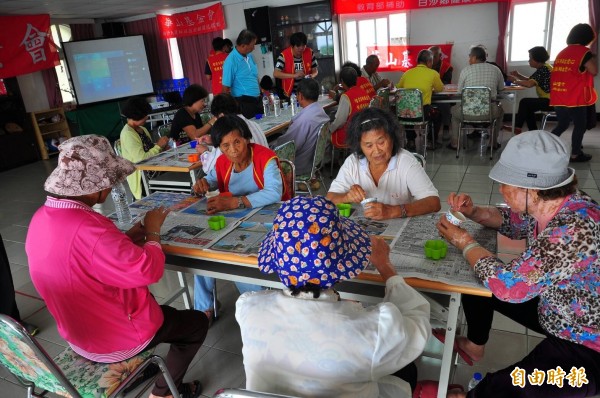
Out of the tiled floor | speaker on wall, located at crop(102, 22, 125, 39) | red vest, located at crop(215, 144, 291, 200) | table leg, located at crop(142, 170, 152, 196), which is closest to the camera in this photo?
the tiled floor

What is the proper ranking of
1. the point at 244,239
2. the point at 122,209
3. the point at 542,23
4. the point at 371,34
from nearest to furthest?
the point at 244,239 → the point at 122,209 → the point at 542,23 → the point at 371,34

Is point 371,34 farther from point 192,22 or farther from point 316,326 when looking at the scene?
point 316,326

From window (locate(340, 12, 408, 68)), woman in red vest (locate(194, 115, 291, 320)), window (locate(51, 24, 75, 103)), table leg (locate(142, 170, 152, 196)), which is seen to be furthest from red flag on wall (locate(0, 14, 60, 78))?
woman in red vest (locate(194, 115, 291, 320))

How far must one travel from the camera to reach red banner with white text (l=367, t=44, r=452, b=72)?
7375 mm

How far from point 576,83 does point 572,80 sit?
54mm

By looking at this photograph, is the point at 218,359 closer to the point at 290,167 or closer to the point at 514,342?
the point at 290,167

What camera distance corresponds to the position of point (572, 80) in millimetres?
4504

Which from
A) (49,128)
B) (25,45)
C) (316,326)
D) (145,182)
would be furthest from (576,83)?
(49,128)

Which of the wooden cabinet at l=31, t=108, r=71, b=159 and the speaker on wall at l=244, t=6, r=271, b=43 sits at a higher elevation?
the speaker on wall at l=244, t=6, r=271, b=43

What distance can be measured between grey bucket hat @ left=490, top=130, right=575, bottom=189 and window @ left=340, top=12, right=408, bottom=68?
23.0 ft

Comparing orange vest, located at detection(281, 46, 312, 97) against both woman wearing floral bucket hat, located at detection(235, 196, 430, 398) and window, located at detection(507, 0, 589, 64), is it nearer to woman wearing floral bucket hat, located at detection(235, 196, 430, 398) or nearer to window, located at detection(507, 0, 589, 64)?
window, located at detection(507, 0, 589, 64)

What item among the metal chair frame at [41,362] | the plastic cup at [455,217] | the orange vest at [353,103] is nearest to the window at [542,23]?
the orange vest at [353,103]

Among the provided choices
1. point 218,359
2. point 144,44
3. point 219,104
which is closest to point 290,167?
point 219,104

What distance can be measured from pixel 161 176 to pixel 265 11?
225 inches
